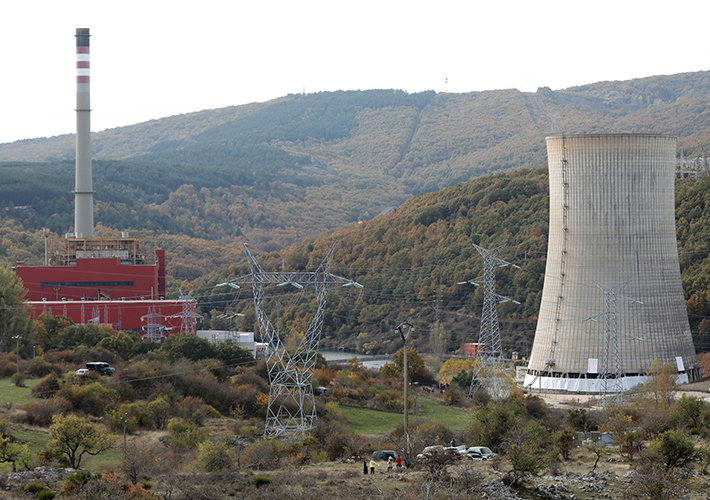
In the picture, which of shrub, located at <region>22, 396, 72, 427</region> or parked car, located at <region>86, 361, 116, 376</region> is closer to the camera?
shrub, located at <region>22, 396, 72, 427</region>

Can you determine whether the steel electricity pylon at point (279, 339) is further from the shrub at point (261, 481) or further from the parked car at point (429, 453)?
the shrub at point (261, 481)

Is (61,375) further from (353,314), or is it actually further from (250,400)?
(353,314)

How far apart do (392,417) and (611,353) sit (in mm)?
12451

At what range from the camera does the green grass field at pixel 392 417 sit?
42.4 m

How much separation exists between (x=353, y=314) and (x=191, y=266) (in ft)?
129

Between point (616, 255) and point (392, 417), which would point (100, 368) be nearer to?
point (392, 417)

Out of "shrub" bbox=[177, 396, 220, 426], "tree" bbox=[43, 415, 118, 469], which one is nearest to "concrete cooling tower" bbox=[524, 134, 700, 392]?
"shrub" bbox=[177, 396, 220, 426]

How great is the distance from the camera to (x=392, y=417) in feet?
153

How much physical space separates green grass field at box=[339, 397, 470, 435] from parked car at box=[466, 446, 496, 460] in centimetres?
694

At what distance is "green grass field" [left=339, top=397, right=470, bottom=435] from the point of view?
42.4 m

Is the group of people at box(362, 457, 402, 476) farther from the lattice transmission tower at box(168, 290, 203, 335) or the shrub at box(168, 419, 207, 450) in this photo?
the lattice transmission tower at box(168, 290, 203, 335)

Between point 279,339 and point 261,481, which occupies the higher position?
point 279,339

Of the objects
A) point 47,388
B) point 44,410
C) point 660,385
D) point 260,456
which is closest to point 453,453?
point 260,456

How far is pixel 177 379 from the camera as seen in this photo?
4428 centimetres
